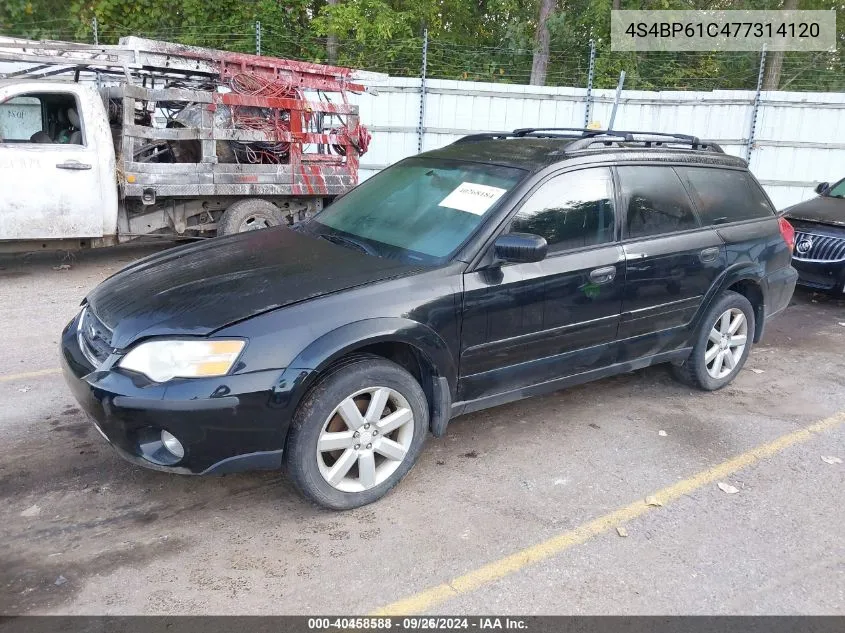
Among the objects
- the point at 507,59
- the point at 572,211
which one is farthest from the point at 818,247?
the point at 507,59

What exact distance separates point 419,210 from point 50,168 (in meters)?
4.60

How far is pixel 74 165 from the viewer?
6840mm

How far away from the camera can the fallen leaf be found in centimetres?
315

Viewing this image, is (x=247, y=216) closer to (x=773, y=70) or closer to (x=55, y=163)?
(x=55, y=163)

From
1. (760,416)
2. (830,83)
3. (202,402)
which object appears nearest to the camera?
(202,402)

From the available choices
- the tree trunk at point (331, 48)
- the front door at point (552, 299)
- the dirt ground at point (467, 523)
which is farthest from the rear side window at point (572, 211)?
the tree trunk at point (331, 48)

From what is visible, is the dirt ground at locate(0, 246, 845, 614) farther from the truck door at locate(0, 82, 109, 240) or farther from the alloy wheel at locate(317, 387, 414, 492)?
the truck door at locate(0, 82, 109, 240)

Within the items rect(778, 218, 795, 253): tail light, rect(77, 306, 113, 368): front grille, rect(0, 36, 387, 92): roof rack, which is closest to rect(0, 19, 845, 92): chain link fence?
rect(0, 36, 387, 92): roof rack

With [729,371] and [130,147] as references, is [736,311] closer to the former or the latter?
[729,371]

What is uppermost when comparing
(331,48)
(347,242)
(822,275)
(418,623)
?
(331,48)

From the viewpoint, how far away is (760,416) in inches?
183

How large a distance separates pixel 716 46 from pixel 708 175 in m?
14.2

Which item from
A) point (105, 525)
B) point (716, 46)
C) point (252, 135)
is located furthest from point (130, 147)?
point (716, 46)

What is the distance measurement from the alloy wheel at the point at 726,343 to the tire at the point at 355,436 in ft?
8.08
